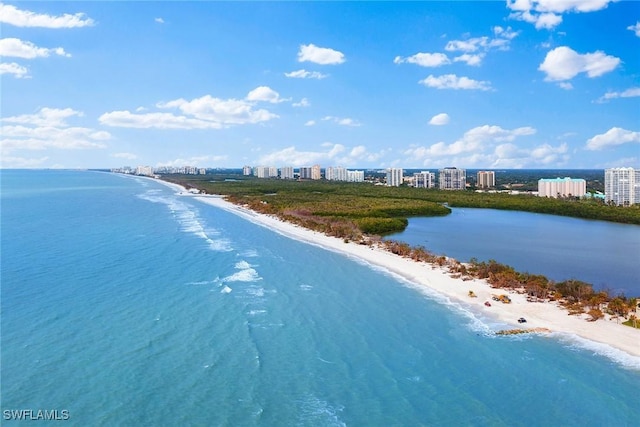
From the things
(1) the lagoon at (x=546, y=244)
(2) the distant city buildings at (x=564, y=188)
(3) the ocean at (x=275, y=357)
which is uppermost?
(2) the distant city buildings at (x=564, y=188)

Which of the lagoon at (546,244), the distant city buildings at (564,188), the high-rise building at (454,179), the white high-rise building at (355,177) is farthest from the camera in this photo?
the white high-rise building at (355,177)

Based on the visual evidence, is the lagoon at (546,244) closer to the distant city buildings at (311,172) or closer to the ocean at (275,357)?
the ocean at (275,357)

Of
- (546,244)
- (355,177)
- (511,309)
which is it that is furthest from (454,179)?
(511,309)

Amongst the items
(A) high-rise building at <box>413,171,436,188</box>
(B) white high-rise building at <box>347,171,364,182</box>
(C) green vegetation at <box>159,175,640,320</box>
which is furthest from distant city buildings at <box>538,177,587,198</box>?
(B) white high-rise building at <box>347,171,364,182</box>

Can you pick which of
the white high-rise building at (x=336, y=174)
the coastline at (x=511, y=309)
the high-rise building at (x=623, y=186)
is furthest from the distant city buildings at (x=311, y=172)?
the coastline at (x=511, y=309)

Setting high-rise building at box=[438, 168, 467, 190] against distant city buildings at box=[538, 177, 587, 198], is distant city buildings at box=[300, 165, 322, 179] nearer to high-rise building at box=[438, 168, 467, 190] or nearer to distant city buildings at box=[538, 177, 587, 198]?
high-rise building at box=[438, 168, 467, 190]

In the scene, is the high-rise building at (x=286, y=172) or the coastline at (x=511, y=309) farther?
the high-rise building at (x=286, y=172)

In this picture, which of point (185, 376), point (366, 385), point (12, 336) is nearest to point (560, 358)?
point (366, 385)
